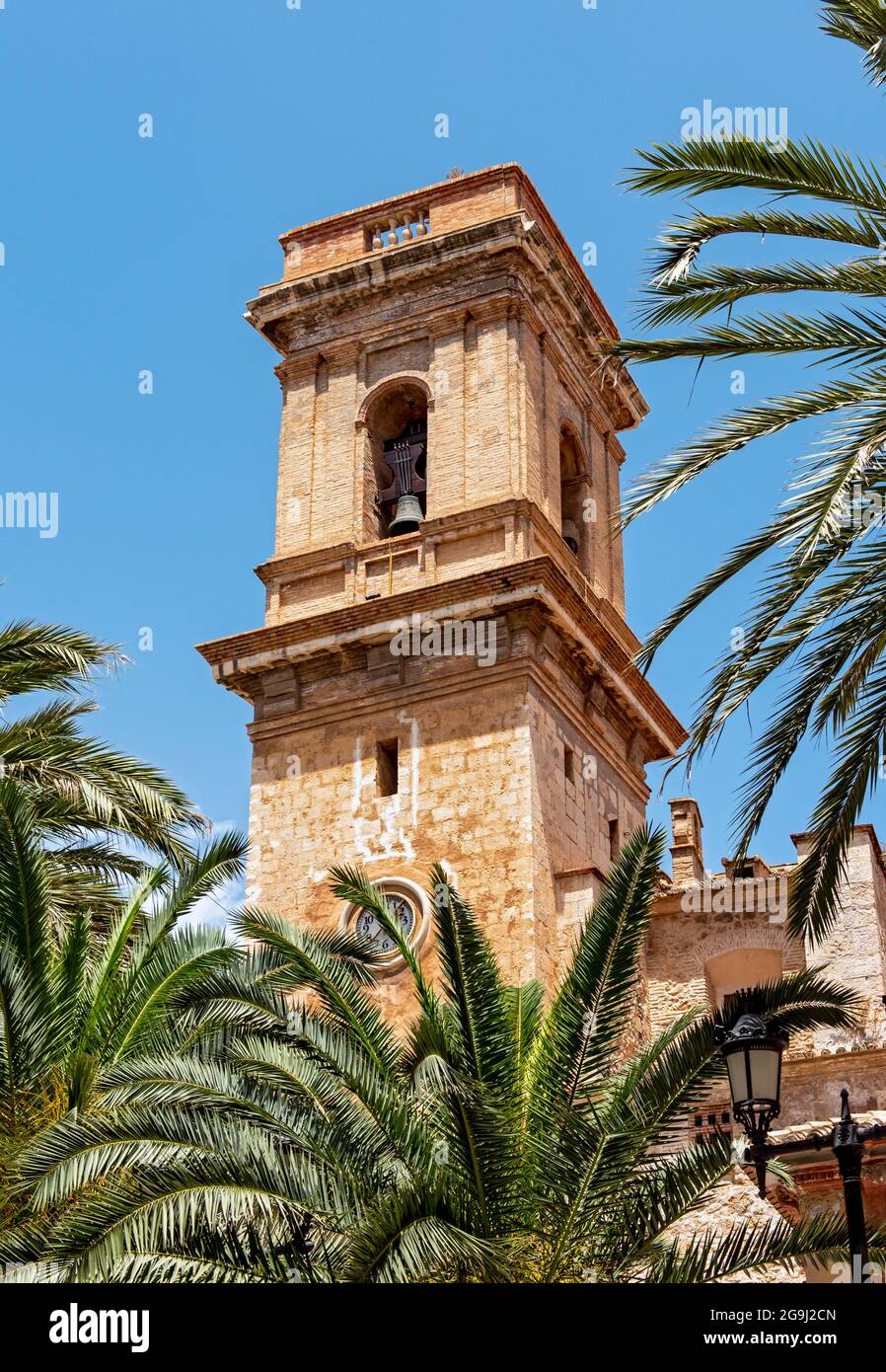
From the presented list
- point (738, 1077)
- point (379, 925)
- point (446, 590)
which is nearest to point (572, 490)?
point (446, 590)

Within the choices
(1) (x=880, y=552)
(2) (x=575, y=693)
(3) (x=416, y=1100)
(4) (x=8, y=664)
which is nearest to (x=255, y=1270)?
(3) (x=416, y=1100)

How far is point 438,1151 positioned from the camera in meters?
12.3

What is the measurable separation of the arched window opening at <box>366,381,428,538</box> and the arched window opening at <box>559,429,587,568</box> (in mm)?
1922

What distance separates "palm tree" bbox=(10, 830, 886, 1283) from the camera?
11188 millimetres

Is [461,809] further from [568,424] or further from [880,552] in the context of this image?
[880,552]

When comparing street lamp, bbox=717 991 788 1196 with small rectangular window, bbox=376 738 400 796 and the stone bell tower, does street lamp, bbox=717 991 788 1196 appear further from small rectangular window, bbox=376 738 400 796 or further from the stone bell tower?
small rectangular window, bbox=376 738 400 796

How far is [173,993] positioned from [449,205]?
14.0 m

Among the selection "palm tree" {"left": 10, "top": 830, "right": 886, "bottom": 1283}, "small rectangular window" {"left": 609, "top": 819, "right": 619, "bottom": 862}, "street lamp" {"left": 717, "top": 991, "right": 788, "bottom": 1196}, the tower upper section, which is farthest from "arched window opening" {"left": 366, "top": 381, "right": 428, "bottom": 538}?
"street lamp" {"left": 717, "top": 991, "right": 788, "bottom": 1196}

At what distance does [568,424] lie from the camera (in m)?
25.4

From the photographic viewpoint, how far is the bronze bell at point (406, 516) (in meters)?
23.4

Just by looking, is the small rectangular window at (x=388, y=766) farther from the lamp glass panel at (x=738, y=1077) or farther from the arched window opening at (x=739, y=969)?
the lamp glass panel at (x=738, y=1077)

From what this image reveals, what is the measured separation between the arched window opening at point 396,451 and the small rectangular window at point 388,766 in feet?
9.60

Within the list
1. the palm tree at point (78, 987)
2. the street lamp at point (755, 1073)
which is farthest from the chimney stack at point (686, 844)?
the street lamp at point (755, 1073)

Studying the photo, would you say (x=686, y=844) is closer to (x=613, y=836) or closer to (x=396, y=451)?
(x=613, y=836)
